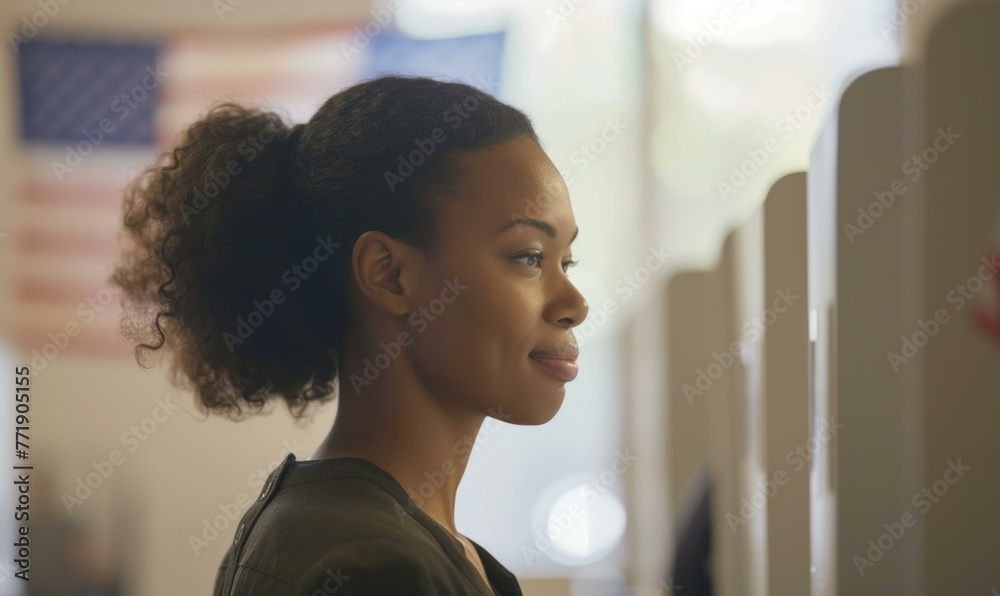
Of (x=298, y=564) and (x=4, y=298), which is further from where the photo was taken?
(x=4, y=298)

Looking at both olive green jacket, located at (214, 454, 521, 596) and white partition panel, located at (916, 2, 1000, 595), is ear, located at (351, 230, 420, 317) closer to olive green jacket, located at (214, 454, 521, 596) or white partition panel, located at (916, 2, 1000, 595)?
olive green jacket, located at (214, 454, 521, 596)

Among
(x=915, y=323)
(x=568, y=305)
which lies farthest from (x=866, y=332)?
(x=568, y=305)

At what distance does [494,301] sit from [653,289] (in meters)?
1.66

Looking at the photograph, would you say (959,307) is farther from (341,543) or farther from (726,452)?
(341,543)

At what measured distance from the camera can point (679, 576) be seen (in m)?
2.07

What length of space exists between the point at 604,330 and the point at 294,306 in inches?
62.1

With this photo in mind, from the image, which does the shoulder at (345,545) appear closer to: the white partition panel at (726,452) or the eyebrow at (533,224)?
the eyebrow at (533,224)

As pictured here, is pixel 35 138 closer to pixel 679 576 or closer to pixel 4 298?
pixel 4 298

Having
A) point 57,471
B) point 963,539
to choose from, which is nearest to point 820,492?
point 963,539

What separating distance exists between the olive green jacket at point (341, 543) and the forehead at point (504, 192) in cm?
25

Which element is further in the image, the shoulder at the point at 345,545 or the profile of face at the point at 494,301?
the profile of face at the point at 494,301

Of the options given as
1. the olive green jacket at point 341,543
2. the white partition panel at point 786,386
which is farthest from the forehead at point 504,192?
the white partition panel at point 786,386

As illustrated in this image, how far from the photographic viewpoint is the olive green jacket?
618 millimetres

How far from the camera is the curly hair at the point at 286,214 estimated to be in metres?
0.84
